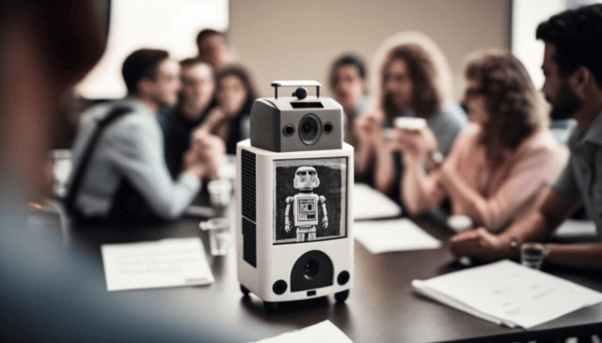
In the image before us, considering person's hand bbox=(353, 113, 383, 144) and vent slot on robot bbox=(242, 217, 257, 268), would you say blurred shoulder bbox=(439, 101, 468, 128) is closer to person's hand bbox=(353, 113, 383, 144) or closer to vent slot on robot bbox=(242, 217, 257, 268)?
person's hand bbox=(353, 113, 383, 144)

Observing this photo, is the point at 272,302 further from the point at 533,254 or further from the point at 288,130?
the point at 533,254

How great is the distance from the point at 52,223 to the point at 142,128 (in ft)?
1.88

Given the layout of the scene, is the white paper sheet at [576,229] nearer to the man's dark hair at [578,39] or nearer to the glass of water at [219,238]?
the man's dark hair at [578,39]

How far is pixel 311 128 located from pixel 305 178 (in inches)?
4.3

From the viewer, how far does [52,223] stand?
1.67m

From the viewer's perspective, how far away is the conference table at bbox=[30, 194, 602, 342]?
1226mm

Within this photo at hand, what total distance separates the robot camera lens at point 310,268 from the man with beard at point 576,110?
0.49 metres

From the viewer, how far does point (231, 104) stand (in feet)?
11.3

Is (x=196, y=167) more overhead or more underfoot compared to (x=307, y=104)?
more underfoot

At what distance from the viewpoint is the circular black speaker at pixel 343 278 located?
4.43ft

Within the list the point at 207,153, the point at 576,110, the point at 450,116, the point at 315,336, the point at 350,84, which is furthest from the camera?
the point at 350,84

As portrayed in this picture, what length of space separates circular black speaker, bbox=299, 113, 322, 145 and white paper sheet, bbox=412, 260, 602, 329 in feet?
1.46

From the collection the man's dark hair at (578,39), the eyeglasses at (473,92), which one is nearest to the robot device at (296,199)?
the man's dark hair at (578,39)

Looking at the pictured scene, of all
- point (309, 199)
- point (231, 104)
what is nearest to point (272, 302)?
point (309, 199)
